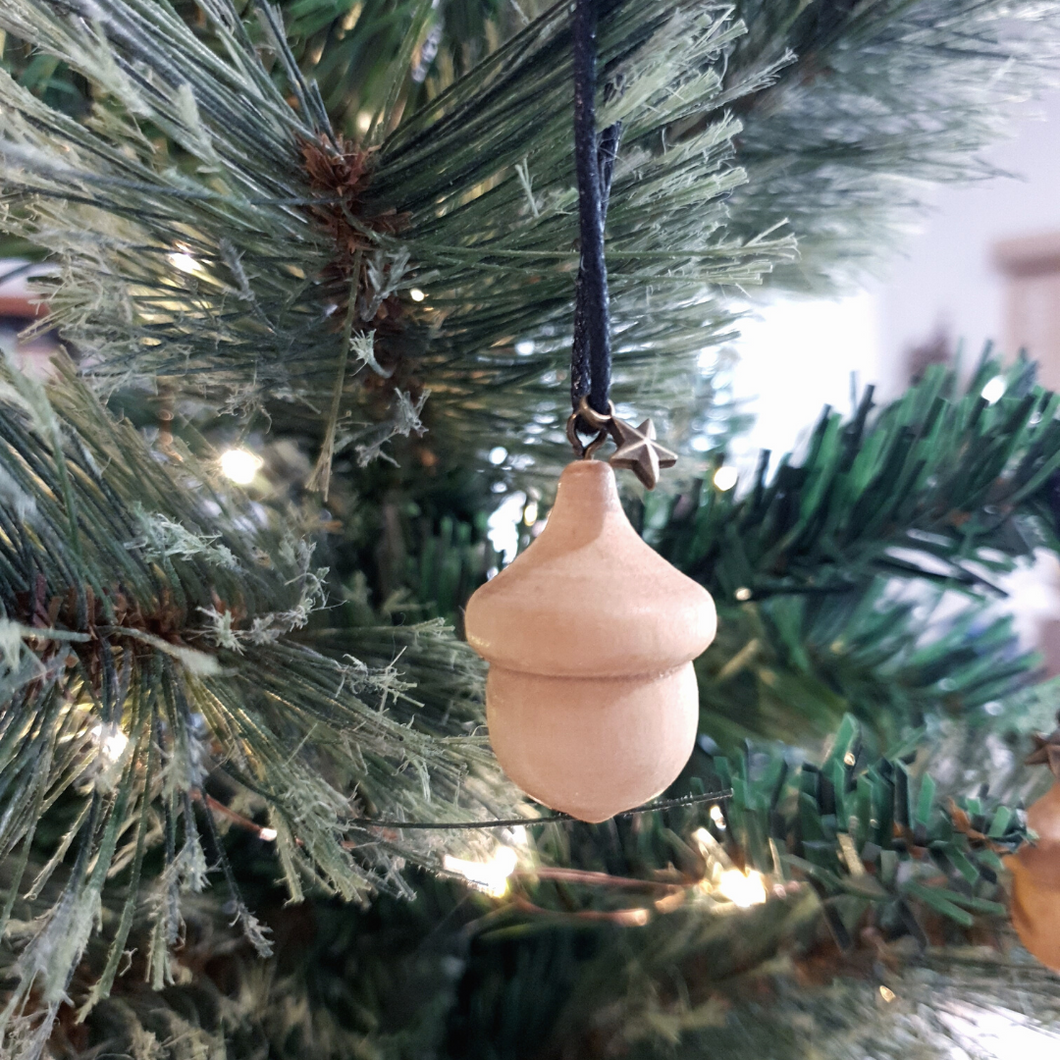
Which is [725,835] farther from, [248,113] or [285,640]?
[248,113]

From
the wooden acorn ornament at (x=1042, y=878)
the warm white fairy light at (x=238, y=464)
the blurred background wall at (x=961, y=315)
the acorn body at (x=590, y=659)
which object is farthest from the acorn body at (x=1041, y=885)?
the blurred background wall at (x=961, y=315)

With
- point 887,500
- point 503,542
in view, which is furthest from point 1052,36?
point 503,542

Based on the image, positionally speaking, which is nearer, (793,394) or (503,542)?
(503,542)

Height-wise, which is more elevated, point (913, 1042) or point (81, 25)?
point (81, 25)

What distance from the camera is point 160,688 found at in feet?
0.70

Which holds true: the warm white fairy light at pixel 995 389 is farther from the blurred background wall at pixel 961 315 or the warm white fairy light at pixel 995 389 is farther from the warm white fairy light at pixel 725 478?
the blurred background wall at pixel 961 315

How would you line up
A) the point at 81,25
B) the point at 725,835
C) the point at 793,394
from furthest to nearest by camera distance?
the point at 793,394
the point at 725,835
the point at 81,25

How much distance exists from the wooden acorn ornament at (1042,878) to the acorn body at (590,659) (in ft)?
0.41

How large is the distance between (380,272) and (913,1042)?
0.33m

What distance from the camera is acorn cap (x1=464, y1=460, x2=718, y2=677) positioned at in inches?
6.8

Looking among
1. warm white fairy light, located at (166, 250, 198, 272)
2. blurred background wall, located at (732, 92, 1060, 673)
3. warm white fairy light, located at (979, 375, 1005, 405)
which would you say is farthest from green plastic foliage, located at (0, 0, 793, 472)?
blurred background wall, located at (732, 92, 1060, 673)

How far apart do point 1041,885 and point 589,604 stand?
0.17m

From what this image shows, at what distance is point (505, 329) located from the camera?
0.26 metres

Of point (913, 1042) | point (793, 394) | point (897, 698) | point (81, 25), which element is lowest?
point (913, 1042)
